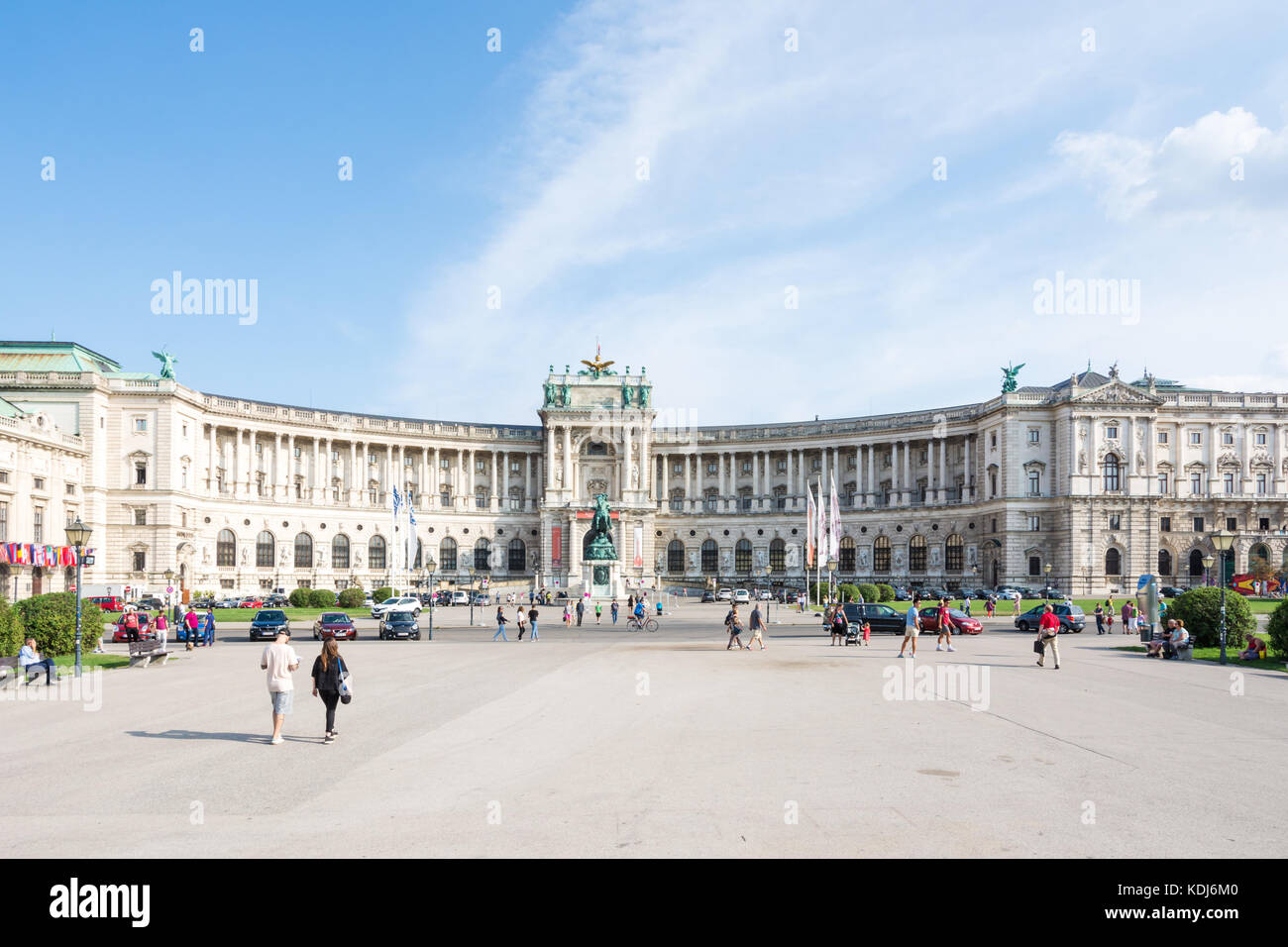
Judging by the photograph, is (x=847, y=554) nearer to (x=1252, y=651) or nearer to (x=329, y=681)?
(x=1252, y=651)

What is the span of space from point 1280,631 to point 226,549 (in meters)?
92.9

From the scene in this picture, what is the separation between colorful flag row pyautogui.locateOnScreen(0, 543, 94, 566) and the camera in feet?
208

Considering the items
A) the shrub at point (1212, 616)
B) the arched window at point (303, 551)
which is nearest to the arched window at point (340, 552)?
the arched window at point (303, 551)

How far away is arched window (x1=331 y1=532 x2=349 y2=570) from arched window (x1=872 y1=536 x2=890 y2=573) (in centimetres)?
6397

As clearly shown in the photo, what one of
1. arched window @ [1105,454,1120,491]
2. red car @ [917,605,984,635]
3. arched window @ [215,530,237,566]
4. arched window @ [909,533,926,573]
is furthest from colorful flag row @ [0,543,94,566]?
arched window @ [1105,454,1120,491]

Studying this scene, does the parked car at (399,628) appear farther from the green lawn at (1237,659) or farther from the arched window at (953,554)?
the arched window at (953,554)

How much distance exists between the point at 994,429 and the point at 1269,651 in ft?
223

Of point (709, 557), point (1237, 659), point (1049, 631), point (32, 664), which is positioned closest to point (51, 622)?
point (32, 664)

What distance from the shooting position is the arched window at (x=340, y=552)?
106188mm

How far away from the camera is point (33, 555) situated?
216ft

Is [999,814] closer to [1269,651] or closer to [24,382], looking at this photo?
[1269,651]

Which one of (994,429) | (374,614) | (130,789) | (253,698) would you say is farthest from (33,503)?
(994,429)

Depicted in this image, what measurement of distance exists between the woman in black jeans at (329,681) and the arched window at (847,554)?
4037 inches
